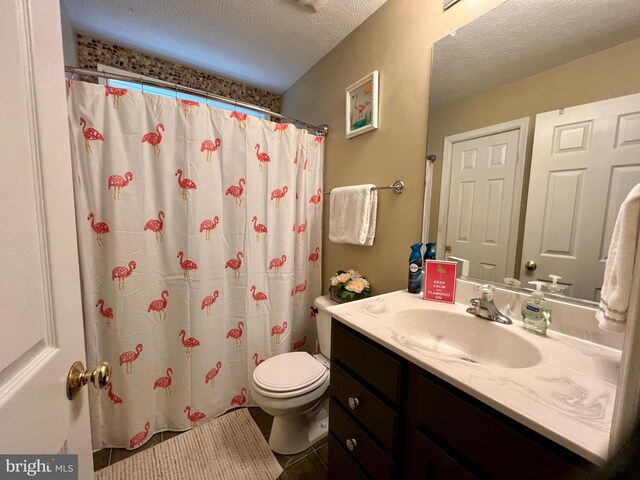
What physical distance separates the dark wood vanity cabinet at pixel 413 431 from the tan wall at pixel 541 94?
0.64 metres

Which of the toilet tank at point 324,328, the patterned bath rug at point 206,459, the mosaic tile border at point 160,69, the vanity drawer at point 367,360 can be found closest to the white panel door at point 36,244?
the vanity drawer at point 367,360

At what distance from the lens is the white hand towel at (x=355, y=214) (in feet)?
4.73

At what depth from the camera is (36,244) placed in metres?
0.40

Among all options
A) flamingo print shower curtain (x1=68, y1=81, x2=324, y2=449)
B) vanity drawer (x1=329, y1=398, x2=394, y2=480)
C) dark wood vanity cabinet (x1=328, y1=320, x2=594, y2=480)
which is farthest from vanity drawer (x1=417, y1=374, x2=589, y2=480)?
flamingo print shower curtain (x1=68, y1=81, x2=324, y2=449)

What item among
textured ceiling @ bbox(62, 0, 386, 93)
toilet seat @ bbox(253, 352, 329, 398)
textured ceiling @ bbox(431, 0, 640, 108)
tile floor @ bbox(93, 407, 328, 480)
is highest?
textured ceiling @ bbox(62, 0, 386, 93)

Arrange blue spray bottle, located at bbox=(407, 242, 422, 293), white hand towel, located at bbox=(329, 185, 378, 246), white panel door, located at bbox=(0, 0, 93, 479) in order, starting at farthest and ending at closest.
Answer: white hand towel, located at bbox=(329, 185, 378, 246)
blue spray bottle, located at bbox=(407, 242, 422, 293)
white panel door, located at bbox=(0, 0, 93, 479)

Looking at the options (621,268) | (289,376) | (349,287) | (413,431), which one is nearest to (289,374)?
(289,376)

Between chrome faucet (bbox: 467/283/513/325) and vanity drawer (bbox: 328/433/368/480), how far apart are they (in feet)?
2.23

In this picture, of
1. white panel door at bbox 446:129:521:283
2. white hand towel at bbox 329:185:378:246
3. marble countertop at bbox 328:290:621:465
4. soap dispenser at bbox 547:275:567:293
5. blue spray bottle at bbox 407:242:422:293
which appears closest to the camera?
marble countertop at bbox 328:290:621:465

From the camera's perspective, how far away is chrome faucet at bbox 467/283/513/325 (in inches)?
35.1

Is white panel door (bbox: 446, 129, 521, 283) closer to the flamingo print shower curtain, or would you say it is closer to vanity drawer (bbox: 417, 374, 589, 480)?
vanity drawer (bbox: 417, 374, 589, 480)

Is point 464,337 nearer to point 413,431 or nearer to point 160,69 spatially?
point 413,431

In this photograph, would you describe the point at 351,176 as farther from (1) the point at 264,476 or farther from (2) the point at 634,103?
(1) the point at 264,476

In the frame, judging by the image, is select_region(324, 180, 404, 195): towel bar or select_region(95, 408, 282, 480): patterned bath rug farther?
select_region(324, 180, 404, 195): towel bar
